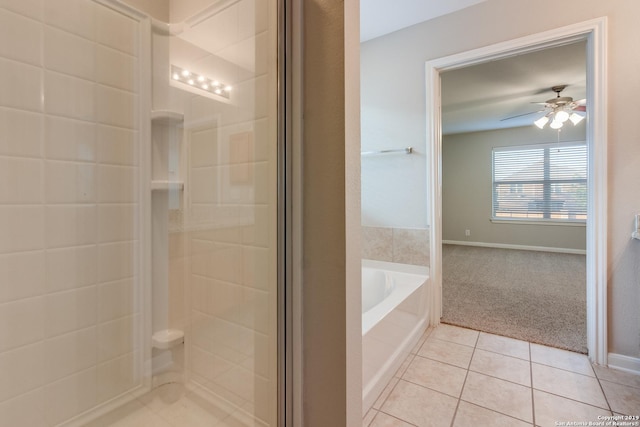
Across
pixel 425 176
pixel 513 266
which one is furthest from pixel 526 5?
pixel 513 266

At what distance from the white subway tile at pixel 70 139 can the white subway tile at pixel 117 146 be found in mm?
25

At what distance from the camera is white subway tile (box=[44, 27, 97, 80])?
3.32 ft

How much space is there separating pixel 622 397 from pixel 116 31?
2.85 m

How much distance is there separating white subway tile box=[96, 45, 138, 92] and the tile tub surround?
1.93m

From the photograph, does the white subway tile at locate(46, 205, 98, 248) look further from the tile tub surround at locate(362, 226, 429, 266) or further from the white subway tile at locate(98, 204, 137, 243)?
the tile tub surround at locate(362, 226, 429, 266)

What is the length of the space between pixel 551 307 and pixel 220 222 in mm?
3064

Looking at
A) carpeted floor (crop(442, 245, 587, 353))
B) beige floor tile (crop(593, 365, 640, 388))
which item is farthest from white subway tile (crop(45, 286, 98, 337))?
beige floor tile (crop(593, 365, 640, 388))

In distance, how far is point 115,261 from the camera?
118 cm

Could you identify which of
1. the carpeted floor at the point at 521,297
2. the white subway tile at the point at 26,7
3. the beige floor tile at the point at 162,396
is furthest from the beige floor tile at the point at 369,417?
the white subway tile at the point at 26,7

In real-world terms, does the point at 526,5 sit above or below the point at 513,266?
above

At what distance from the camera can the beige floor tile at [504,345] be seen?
1878mm

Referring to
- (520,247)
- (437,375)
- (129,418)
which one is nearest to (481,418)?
(437,375)

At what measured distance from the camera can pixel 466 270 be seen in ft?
13.4

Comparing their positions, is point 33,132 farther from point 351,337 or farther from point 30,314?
point 351,337
